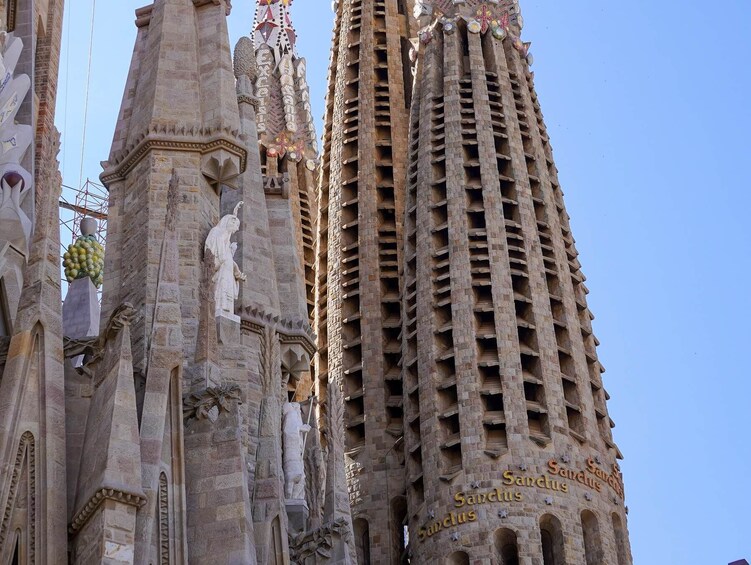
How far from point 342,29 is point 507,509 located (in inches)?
814

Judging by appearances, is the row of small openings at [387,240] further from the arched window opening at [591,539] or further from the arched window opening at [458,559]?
the arched window opening at [591,539]

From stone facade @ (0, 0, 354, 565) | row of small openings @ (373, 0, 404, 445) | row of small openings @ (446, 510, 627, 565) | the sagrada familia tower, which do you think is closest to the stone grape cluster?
the sagrada familia tower

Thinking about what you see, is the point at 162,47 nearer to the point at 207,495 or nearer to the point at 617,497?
the point at 207,495

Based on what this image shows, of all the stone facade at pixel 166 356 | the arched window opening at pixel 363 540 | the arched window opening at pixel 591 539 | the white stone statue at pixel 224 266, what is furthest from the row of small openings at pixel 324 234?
the white stone statue at pixel 224 266

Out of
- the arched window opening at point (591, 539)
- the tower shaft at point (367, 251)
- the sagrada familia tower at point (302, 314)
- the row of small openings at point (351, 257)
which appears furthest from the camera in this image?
the row of small openings at point (351, 257)

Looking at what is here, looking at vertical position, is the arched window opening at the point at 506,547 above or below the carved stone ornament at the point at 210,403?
above

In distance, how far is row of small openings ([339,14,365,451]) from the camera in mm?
47000

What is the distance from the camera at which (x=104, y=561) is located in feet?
66.2

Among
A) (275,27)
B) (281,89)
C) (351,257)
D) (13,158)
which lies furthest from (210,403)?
(275,27)

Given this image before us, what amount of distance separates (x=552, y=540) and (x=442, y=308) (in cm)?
682

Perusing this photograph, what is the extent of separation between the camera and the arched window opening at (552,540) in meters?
40.6

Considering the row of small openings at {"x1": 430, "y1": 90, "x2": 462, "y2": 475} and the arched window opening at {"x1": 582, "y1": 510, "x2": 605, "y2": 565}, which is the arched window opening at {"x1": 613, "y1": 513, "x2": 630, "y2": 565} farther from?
the row of small openings at {"x1": 430, "y1": 90, "x2": 462, "y2": 475}

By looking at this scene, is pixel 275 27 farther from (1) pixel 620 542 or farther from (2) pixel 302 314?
(2) pixel 302 314

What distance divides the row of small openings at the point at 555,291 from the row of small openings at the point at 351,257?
4.88 m
